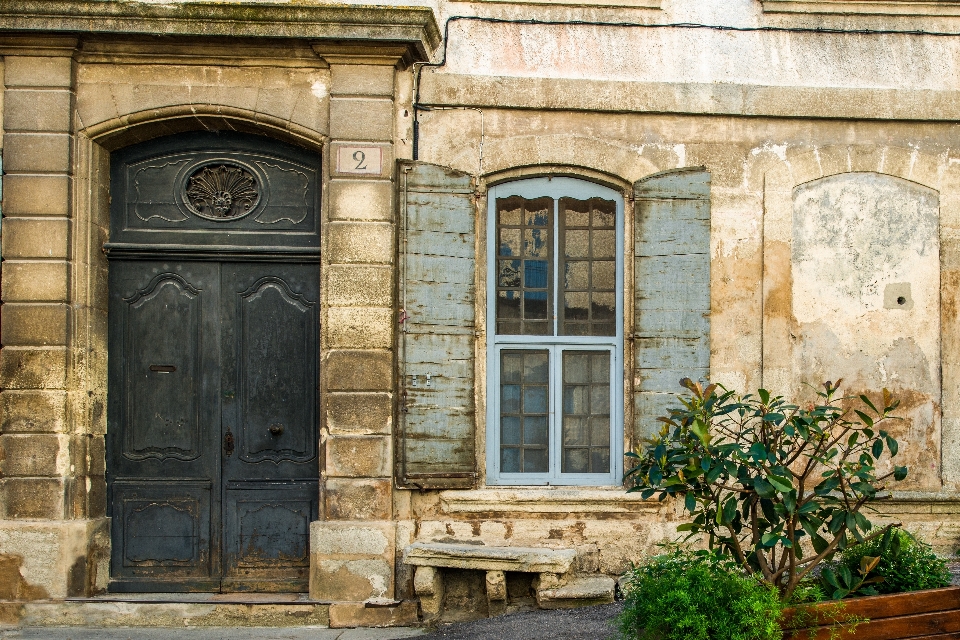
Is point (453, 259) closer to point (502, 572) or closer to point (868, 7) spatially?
point (502, 572)

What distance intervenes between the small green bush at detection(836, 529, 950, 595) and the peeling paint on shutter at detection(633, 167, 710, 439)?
2.11m

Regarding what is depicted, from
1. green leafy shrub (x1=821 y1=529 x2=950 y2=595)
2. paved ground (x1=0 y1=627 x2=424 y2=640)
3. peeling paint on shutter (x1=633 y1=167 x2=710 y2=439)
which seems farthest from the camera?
peeling paint on shutter (x1=633 y1=167 x2=710 y2=439)

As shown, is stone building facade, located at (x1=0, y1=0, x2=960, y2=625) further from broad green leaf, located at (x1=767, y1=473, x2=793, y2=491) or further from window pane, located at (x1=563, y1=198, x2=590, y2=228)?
broad green leaf, located at (x1=767, y1=473, x2=793, y2=491)

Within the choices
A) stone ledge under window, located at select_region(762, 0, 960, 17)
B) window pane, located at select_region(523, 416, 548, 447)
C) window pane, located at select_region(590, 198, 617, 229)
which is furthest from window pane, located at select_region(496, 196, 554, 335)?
stone ledge under window, located at select_region(762, 0, 960, 17)

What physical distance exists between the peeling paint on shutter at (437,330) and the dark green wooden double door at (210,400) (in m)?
0.72

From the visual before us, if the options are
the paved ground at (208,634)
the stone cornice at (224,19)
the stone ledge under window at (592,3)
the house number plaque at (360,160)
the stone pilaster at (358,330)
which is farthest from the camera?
the stone ledge under window at (592,3)

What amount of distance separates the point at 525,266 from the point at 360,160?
4.60ft

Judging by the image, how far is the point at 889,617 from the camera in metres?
4.73

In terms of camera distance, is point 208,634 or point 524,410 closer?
point 208,634

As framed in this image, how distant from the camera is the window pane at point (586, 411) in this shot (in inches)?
285

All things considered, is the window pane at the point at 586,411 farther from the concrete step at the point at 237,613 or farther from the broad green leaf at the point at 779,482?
the broad green leaf at the point at 779,482

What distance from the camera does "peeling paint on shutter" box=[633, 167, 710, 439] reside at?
7.05 meters

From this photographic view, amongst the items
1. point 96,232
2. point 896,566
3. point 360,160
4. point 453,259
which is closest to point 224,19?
point 360,160

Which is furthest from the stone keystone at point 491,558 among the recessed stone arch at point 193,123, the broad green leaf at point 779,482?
the recessed stone arch at point 193,123
